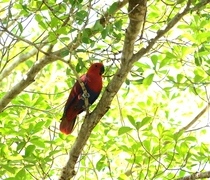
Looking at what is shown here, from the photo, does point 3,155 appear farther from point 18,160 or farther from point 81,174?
point 81,174

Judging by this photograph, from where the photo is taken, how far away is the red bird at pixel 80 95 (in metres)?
2.12

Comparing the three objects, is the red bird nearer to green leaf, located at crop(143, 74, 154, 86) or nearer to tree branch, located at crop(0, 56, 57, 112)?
tree branch, located at crop(0, 56, 57, 112)

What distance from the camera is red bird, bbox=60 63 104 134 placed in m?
2.12

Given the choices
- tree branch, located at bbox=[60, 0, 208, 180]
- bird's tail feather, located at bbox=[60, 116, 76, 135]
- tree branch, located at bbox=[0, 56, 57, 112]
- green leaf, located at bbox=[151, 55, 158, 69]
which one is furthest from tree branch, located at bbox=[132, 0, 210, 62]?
bird's tail feather, located at bbox=[60, 116, 76, 135]

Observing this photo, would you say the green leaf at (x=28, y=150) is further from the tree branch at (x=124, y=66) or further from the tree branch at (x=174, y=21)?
the tree branch at (x=174, y=21)

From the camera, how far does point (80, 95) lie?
2.11 m

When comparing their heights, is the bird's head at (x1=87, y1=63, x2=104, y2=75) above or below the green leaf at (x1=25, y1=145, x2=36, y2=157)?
above

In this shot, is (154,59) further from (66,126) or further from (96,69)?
(66,126)

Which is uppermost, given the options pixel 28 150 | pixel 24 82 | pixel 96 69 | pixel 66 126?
pixel 96 69

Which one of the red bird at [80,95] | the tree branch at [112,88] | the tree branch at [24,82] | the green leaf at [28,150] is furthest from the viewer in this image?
the red bird at [80,95]

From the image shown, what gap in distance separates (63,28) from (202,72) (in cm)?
66

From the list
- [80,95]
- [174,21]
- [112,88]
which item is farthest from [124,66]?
[80,95]

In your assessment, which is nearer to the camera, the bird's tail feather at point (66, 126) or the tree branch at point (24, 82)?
the tree branch at point (24, 82)

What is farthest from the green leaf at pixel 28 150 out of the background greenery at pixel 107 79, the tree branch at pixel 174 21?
the tree branch at pixel 174 21
